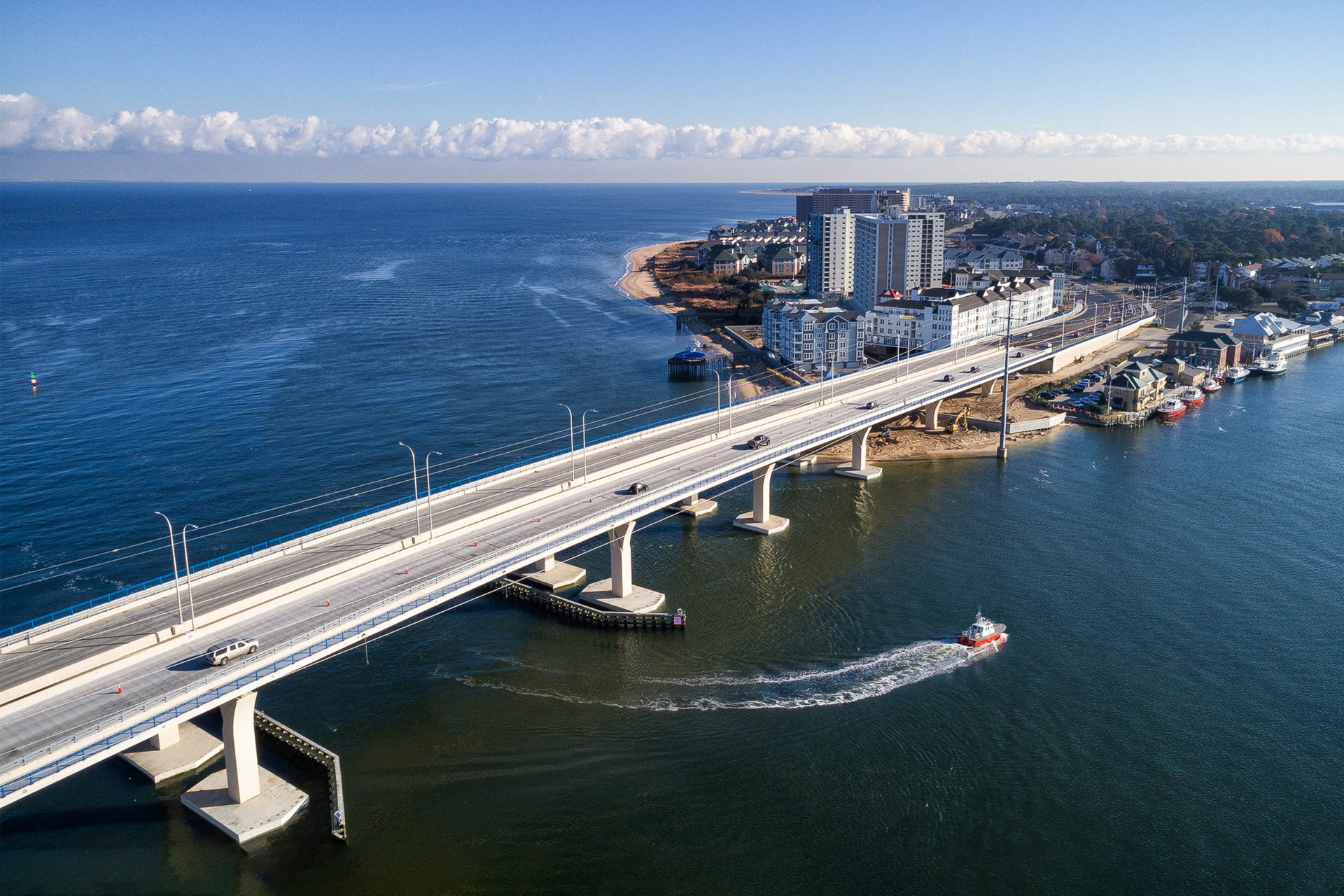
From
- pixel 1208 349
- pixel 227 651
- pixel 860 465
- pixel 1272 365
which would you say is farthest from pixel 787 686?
pixel 1272 365

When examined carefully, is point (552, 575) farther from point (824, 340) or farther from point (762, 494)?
point (824, 340)

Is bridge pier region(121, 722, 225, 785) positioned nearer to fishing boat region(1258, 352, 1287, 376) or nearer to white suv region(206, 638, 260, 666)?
white suv region(206, 638, 260, 666)

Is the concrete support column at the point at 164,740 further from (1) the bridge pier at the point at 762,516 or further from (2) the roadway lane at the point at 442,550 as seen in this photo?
(1) the bridge pier at the point at 762,516

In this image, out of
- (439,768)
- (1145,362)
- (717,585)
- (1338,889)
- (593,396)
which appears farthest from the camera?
(1145,362)

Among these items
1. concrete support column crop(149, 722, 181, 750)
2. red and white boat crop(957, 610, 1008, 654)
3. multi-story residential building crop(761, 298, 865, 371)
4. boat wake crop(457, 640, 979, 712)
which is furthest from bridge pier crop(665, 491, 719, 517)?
multi-story residential building crop(761, 298, 865, 371)

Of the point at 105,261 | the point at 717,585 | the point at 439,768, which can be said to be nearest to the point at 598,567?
the point at 717,585

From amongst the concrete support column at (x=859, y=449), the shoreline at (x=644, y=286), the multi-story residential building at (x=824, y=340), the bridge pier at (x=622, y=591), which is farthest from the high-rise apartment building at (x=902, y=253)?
the bridge pier at (x=622, y=591)

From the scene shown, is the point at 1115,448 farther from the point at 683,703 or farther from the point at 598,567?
the point at 683,703
